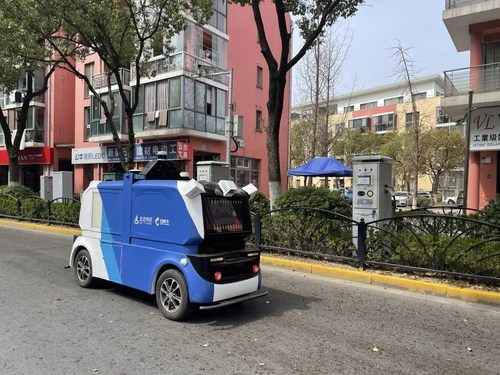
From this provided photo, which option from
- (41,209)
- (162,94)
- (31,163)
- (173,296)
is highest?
(162,94)

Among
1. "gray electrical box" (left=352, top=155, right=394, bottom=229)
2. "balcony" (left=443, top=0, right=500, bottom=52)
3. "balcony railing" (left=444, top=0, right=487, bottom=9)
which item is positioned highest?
"balcony railing" (left=444, top=0, right=487, bottom=9)

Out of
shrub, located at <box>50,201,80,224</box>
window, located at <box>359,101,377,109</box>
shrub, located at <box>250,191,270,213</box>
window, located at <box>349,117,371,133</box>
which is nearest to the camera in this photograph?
shrub, located at <box>250,191,270,213</box>

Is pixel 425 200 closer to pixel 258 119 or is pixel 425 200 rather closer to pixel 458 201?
pixel 458 201

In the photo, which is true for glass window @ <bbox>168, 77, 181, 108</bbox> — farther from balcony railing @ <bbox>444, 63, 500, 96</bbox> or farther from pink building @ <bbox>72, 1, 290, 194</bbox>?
balcony railing @ <bbox>444, 63, 500, 96</bbox>

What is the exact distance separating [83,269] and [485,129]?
568 inches

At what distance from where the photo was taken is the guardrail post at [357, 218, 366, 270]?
765 centimetres

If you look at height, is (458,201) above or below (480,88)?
below

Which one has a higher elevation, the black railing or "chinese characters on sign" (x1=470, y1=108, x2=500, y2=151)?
"chinese characters on sign" (x1=470, y1=108, x2=500, y2=151)

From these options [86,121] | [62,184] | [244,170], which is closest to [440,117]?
[244,170]

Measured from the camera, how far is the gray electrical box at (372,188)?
817cm

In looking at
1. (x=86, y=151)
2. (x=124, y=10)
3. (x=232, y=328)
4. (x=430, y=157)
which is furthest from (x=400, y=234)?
(x=430, y=157)

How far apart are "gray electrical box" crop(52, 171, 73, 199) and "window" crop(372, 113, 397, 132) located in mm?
46941

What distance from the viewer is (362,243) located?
767 centimetres

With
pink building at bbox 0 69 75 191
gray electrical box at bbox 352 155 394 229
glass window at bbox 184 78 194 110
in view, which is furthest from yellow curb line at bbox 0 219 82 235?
pink building at bbox 0 69 75 191
